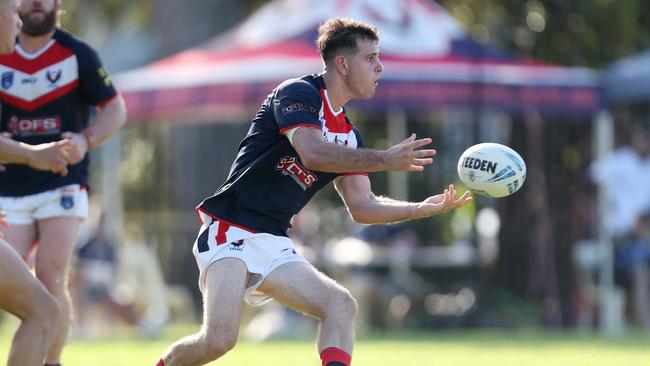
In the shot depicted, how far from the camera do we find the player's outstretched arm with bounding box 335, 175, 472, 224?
7.29m

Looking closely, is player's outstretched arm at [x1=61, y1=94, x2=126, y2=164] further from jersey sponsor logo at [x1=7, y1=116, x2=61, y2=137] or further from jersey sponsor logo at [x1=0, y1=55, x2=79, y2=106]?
jersey sponsor logo at [x1=0, y1=55, x2=79, y2=106]

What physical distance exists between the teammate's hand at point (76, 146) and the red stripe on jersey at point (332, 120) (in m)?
1.45

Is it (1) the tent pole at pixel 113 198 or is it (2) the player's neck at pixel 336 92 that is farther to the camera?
(1) the tent pole at pixel 113 198

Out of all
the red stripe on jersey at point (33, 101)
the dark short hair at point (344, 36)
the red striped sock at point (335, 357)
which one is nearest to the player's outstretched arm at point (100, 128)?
the red stripe on jersey at point (33, 101)

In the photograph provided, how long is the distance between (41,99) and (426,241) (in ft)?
35.1

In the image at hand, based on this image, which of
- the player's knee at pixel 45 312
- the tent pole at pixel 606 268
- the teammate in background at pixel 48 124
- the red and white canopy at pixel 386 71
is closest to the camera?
the player's knee at pixel 45 312

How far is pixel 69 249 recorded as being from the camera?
855 cm

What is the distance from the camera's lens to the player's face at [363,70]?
744 cm

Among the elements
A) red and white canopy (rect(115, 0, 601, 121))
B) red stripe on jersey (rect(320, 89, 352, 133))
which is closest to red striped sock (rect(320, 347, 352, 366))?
red stripe on jersey (rect(320, 89, 352, 133))

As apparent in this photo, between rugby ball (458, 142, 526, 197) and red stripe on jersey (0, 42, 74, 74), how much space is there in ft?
8.66

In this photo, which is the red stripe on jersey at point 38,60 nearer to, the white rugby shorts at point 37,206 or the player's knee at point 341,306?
the white rugby shorts at point 37,206

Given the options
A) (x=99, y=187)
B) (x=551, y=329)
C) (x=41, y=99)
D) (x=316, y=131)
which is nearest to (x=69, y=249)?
(x=41, y=99)

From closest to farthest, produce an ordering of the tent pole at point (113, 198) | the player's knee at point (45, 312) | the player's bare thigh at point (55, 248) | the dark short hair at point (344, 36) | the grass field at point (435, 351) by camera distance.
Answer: the player's knee at point (45, 312)
the dark short hair at point (344, 36)
the player's bare thigh at point (55, 248)
the grass field at point (435, 351)
the tent pole at point (113, 198)

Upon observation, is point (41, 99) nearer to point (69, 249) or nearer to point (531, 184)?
point (69, 249)
